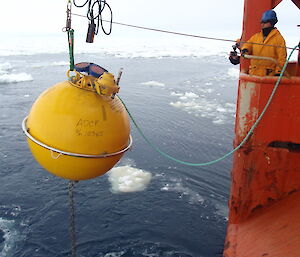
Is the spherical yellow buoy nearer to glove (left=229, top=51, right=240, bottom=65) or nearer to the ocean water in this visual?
glove (left=229, top=51, right=240, bottom=65)

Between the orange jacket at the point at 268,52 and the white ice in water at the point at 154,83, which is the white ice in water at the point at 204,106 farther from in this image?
the orange jacket at the point at 268,52

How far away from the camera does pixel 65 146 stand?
251 cm

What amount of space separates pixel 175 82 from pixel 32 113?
15766 millimetres

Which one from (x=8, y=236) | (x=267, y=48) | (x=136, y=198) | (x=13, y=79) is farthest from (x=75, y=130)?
(x=13, y=79)

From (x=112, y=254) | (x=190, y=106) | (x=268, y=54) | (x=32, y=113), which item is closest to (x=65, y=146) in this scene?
(x=32, y=113)

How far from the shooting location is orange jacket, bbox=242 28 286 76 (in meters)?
3.50

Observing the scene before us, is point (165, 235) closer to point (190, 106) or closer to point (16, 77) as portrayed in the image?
point (190, 106)

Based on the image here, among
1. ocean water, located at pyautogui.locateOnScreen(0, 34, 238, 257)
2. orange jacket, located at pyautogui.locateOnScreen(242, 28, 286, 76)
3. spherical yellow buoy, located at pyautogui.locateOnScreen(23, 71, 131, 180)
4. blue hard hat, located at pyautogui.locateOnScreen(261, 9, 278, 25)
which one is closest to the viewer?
spherical yellow buoy, located at pyautogui.locateOnScreen(23, 71, 131, 180)

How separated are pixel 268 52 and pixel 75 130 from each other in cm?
242

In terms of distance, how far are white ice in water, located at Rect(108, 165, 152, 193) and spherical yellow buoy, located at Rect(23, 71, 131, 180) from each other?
443 cm

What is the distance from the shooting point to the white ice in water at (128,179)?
278 inches

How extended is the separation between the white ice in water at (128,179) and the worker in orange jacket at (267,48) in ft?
14.0

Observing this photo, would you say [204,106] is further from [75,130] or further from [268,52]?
[75,130]

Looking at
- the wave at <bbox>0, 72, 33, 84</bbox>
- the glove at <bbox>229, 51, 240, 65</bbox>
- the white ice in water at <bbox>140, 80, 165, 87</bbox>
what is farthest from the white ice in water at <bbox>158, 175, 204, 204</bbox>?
the wave at <bbox>0, 72, 33, 84</bbox>
